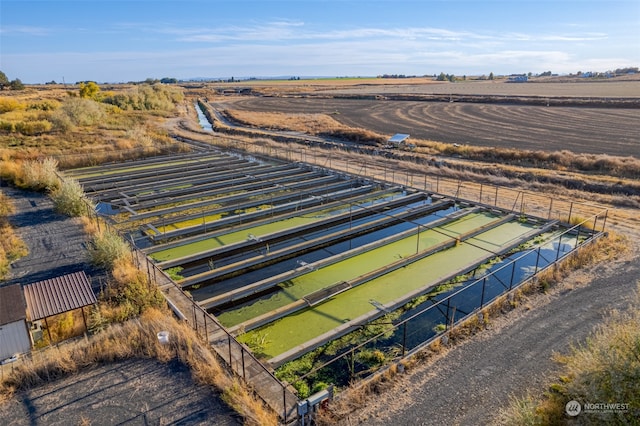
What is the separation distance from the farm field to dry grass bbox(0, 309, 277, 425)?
34.6 meters

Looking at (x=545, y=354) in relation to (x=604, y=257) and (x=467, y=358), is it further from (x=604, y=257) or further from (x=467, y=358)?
(x=604, y=257)

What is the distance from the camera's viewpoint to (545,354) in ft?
29.9

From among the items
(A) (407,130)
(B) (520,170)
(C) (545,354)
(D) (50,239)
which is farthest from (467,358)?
(A) (407,130)

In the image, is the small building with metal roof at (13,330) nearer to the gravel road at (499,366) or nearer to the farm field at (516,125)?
the gravel road at (499,366)

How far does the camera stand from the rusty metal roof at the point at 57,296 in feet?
29.9

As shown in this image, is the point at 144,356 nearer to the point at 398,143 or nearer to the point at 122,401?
the point at 122,401

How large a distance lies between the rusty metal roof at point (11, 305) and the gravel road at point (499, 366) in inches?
273

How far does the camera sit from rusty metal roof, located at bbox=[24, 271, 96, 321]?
9102 millimetres

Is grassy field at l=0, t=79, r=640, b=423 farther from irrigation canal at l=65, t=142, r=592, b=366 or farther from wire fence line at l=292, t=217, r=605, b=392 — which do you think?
irrigation canal at l=65, t=142, r=592, b=366

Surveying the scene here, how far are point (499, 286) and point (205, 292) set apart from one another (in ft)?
29.5

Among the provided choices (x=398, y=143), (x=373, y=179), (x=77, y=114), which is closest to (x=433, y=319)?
(x=373, y=179)

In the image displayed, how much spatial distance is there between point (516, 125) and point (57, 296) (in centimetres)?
5092

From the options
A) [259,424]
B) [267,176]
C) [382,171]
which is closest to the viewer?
[259,424]

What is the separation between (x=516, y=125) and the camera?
4953 centimetres
